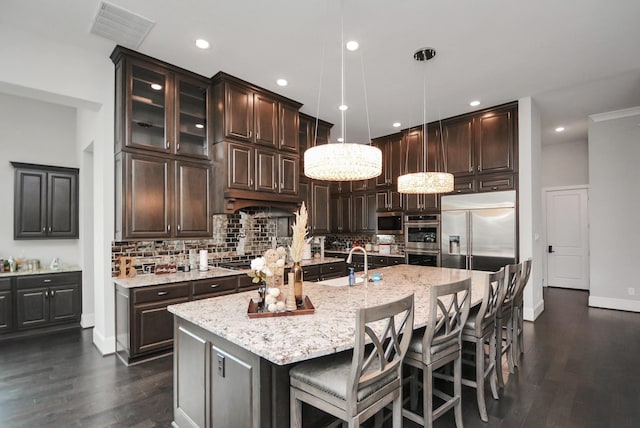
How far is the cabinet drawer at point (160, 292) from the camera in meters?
3.19

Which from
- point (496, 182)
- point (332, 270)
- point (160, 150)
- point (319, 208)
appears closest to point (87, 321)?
point (160, 150)

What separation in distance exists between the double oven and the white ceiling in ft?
6.56

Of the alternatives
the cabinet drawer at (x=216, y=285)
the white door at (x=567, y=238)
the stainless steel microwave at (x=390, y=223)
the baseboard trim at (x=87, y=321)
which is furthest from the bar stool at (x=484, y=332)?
the white door at (x=567, y=238)

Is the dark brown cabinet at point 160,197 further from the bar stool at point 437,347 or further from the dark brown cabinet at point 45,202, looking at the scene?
the bar stool at point 437,347

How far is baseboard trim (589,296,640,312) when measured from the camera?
16.9 feet

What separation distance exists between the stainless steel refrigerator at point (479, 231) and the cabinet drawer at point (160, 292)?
3992 mm

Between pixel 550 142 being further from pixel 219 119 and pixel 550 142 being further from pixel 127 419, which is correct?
pixel 127 419

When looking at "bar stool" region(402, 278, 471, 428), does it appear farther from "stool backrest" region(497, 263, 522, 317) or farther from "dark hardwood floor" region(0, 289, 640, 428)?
Result: "stool backrest" region(497, 263, 522, 317)

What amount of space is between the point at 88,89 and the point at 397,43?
3.24 meters

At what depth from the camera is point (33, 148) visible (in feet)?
15.1

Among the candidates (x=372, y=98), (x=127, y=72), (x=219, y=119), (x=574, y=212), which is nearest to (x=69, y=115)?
(x=127, y=72)

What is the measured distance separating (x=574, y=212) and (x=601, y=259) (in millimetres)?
1929

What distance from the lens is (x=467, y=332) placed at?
2.51m

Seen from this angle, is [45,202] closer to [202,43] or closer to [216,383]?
[202,43]
